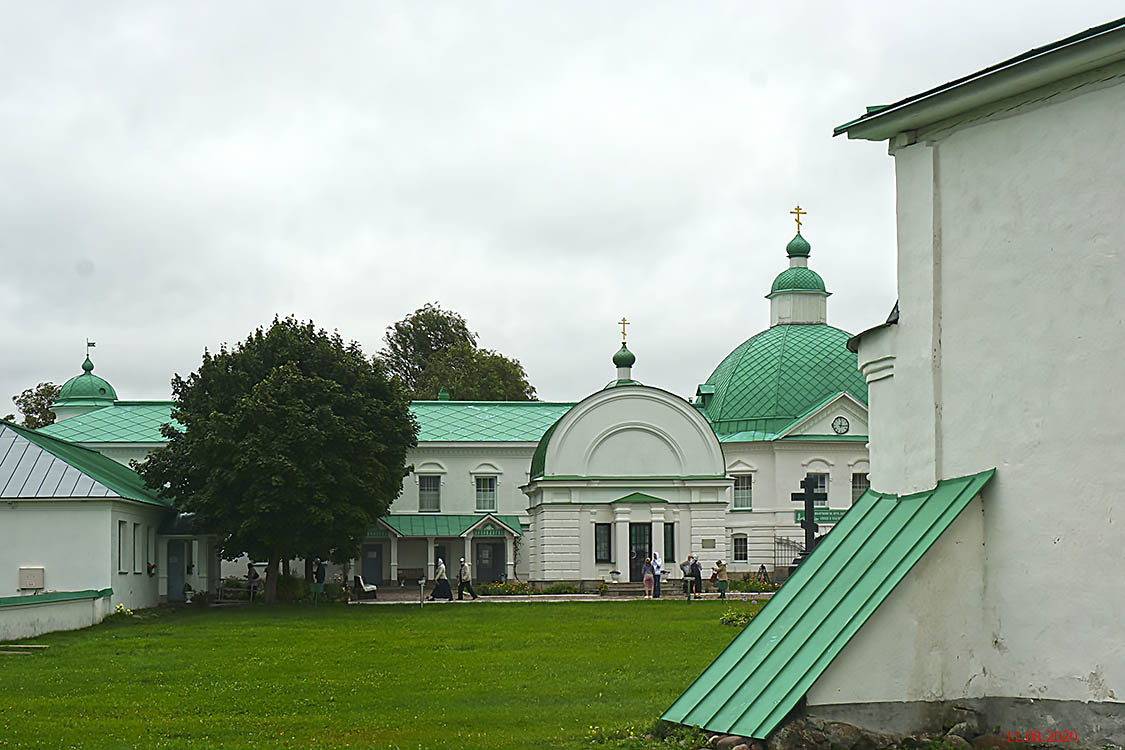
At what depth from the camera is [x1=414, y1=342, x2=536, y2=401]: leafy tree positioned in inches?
2827

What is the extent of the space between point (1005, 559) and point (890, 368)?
186 centimetres

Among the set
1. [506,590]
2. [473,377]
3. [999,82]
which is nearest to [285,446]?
[506,590]

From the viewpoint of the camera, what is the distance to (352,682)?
56.1 ft

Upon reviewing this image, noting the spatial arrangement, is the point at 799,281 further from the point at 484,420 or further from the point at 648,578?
the point at 648,578

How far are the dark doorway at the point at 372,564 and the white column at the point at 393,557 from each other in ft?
1.99

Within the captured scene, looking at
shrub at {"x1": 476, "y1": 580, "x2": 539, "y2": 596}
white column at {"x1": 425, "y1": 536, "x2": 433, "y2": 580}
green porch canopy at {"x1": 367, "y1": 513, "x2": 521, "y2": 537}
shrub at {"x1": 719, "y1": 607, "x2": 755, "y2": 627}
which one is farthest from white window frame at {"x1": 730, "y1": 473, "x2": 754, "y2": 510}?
shrub at {"x1": 719, "y1": 607, "x2": 755, "y2": 627}

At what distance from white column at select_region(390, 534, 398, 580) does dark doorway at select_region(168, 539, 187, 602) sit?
1129cm

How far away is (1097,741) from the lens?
8734 mm

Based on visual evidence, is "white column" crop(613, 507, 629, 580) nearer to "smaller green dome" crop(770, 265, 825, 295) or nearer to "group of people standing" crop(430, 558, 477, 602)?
"group of people standing" crop(430, 558, 477, 602)

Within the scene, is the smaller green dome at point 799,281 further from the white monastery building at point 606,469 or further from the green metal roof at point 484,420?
the green metal roof at point 484,420

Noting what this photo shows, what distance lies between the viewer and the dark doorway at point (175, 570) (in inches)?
1665

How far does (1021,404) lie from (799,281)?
50708mm

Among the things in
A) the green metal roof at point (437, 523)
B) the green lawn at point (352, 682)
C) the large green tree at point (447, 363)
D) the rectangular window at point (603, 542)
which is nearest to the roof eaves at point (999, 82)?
the green lawn at point (352, 682)

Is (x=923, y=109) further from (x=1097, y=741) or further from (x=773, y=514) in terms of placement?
(x=773, y=514)
